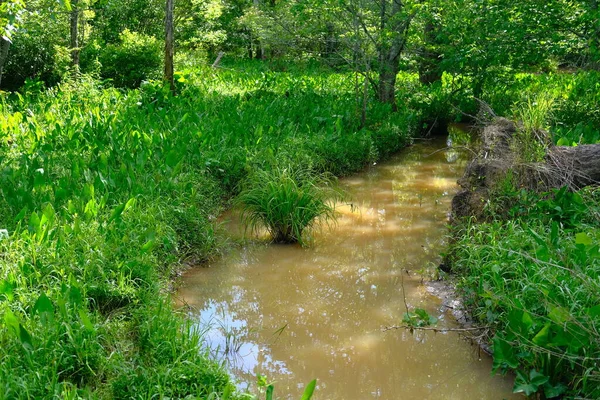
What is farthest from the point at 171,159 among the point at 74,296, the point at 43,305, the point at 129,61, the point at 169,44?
the point at 129,61

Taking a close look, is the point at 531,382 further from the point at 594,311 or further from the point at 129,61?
the point at 129,61

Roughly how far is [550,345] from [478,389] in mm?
760

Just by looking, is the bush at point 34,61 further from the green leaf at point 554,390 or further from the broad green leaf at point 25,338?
the green leaf at point 554,390

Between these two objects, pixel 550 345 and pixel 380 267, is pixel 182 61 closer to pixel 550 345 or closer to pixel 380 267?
pixel 380 267

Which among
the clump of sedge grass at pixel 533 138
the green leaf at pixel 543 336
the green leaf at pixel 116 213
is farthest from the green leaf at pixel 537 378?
the green leaf at pixel 116 213

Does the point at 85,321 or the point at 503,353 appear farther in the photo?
the point at 503,353

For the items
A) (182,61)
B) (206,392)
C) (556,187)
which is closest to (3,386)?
(206,392)

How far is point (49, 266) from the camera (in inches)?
157

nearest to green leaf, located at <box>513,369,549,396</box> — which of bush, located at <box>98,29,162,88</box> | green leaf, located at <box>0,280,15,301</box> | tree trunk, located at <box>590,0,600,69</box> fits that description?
green leaf, located at <box>0,280,15,301</box>

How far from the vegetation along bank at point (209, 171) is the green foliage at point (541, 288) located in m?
0.02

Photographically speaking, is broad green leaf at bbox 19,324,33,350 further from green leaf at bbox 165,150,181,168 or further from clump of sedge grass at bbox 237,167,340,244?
green leaf at bbox 165,150,181,168

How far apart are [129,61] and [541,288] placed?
11006 millimetres

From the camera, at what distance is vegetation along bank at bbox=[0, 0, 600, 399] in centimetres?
330

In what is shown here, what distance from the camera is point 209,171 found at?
281 inches
